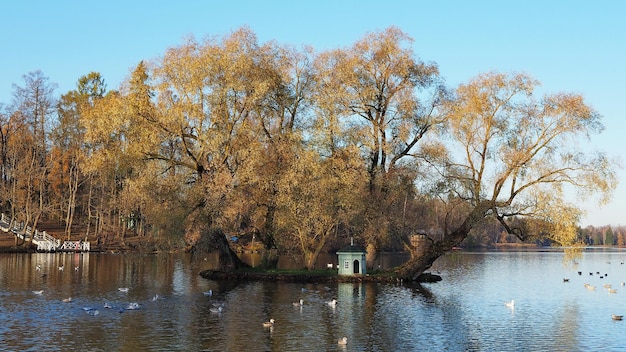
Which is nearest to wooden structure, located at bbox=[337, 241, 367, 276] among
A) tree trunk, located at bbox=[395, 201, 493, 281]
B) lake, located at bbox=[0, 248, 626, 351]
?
lake, located at bbox=[0, 248, 626, 351]

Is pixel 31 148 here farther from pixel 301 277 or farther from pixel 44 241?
pixel 301 277

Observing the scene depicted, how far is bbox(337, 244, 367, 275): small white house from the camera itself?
5116 centimetres

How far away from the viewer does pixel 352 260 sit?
169 ft

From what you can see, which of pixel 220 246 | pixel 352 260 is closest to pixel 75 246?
pixel 220 246

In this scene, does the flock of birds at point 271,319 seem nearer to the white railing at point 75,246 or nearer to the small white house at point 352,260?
the small white house at point 352,260

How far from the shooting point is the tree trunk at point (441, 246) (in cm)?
4841

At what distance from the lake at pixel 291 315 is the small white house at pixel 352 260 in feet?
6.73

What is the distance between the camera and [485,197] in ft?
162

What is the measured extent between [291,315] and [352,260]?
1843 cm

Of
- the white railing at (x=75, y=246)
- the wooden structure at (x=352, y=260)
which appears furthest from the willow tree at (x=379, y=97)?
the white railing at (x=75, y=246)

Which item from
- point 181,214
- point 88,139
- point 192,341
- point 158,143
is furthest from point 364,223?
point 192,341

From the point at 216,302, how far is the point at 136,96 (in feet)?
68.3

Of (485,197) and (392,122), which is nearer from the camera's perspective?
(485,197)

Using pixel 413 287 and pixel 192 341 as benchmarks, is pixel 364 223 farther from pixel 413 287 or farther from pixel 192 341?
Answer: pixel 192 341
